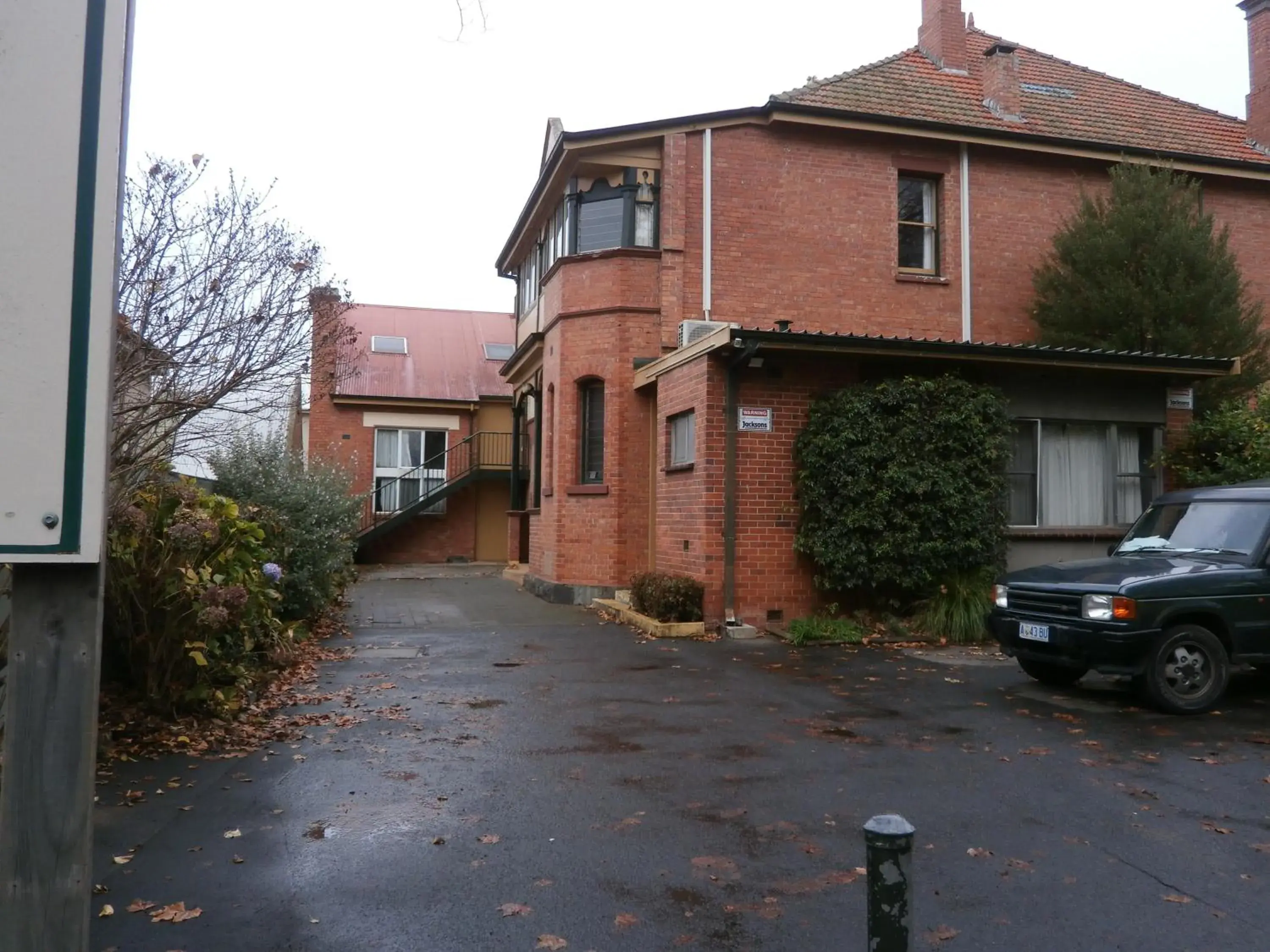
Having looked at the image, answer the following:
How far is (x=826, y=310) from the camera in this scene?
16.7m

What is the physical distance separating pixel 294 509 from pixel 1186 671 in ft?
31.2

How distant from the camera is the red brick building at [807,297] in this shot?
41.5ft

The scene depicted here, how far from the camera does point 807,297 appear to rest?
16672mm

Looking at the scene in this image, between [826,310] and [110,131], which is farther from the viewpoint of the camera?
[826,310]

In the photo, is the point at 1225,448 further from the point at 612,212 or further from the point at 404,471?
the point at 404,471

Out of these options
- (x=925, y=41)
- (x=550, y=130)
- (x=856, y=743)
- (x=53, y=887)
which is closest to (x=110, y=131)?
(x=53, y=887)

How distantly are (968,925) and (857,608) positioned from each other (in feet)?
29.3

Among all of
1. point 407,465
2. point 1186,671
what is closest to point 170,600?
point 1186,671

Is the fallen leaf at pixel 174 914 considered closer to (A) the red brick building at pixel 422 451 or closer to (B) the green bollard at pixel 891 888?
(B) the green bollard at pixel 891 888

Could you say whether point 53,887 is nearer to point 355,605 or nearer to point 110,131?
point 110,131

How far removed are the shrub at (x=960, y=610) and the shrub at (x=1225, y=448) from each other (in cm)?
343

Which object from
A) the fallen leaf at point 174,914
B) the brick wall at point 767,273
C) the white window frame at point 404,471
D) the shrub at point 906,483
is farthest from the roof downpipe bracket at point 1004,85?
the fallen leaf at point 174,914

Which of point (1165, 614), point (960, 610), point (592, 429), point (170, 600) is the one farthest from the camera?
point (592, 429)

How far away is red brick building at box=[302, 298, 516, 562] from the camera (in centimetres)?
2703
